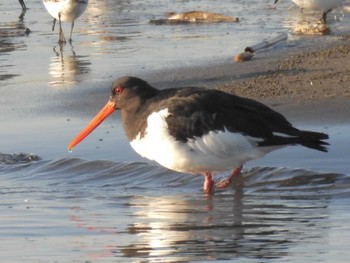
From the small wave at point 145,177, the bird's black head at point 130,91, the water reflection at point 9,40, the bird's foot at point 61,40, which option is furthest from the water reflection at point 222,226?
the bird's foot at point 61,40

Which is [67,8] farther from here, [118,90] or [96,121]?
[118,90]

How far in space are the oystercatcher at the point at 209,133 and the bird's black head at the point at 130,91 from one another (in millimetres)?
265

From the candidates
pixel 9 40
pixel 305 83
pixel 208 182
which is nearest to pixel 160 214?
pixel 208 182

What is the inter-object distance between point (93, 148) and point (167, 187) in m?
1.24

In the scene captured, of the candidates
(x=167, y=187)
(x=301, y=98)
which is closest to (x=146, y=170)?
(x=167, y=187)

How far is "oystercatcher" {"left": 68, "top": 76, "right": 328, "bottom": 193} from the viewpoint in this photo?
292 inches

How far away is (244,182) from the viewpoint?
7.88 m

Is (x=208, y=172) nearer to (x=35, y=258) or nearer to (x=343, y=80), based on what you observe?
(x=35, y=258)

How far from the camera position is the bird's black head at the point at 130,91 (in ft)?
25.6

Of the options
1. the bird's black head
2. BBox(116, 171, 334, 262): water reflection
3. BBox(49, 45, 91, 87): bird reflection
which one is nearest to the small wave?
BBox(116, 171, 334, 262): water reflection

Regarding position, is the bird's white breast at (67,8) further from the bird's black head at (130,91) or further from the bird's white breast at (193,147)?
the bird's white breast at (193,147)

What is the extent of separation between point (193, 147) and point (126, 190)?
2.52 feet

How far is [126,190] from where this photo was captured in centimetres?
793

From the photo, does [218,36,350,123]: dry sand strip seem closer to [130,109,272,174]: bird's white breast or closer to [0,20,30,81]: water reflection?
[130,109,272,174]: bird's white breast
